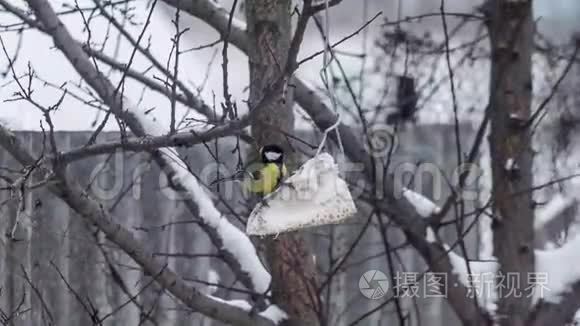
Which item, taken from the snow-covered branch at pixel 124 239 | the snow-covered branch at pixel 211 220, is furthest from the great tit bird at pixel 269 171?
the snow-covered branch at pixel 211 220

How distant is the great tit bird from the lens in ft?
4.59

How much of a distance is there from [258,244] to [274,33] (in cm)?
67

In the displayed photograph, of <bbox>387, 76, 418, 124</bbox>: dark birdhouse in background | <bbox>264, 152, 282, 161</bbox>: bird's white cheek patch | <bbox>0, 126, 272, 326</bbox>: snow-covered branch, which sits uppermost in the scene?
<bbox>387, 76, 418, 124</bbox>: dark birdhouse in background

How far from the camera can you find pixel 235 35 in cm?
225

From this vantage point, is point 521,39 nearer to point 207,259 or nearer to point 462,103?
point 462,103

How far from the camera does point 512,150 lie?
209cm

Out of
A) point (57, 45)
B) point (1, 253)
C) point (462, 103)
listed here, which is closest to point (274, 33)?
point (57, 45)

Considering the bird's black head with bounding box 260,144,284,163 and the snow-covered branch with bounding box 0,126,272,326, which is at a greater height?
the bird's black head with bounding box 260,144,284,163

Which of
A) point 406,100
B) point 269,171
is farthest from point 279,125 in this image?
point 406,100

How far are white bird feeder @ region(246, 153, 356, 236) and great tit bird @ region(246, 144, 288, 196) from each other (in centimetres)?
2

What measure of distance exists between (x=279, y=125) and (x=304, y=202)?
0.56 meters

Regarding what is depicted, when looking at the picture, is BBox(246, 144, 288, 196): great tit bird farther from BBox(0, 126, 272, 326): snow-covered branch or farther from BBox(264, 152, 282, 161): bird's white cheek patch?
BBox(0, 126, 272, 326): snow-covered branch

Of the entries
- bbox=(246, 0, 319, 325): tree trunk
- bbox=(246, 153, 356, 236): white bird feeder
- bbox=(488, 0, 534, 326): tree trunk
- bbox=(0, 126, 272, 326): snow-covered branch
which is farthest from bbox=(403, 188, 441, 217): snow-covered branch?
bbox=(246, 153, 356, 236): white bird feeder

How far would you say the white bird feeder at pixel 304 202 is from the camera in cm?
142
